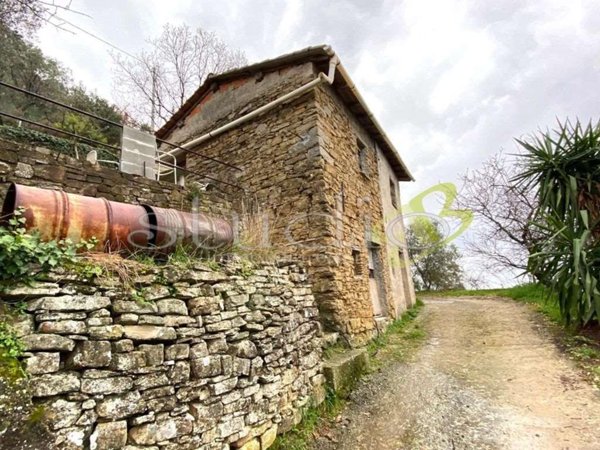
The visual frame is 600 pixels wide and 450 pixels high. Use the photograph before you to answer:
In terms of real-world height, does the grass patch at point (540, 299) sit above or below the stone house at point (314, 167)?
below

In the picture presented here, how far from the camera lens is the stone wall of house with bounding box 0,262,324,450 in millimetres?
1900

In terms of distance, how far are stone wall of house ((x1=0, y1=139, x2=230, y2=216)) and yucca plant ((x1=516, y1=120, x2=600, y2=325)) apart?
6170 mm

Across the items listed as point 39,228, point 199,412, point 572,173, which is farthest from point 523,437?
point 572,173

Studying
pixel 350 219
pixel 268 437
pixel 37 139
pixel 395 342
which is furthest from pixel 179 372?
pixel 37 139

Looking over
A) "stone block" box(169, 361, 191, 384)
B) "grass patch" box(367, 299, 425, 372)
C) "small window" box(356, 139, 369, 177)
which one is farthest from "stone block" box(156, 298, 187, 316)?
"small window" box(356, 139, 369, 177)

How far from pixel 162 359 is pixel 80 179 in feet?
9.99

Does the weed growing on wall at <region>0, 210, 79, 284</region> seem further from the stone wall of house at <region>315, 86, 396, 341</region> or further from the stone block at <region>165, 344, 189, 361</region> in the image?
the stone wall of house at <region>315, 86, 396, 341</region>

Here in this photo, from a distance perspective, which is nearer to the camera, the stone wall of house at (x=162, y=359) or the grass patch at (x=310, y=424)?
the stone wall of house at (x=162, y=359)

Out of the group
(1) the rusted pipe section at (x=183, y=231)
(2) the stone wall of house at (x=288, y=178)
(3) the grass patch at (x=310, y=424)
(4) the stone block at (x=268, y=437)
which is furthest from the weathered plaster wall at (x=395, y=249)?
(1) the rusted pipe section at (x=183, y=231)

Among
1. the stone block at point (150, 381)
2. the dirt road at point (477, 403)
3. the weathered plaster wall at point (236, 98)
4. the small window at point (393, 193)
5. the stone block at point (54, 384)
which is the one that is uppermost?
the weathered plaster wall at point (236, 98)

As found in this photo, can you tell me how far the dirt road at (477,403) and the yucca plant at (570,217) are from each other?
0.97m

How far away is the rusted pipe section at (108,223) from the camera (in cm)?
238

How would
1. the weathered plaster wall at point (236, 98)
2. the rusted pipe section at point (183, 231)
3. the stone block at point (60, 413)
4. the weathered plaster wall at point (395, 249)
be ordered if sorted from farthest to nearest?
1. the weathered plaster wall at point (395, 249)
2. the weathered plaster wall at point (236, 98)
3. the rusted pipe section at point (183, 231)
4. the stone block at point (60, 413)

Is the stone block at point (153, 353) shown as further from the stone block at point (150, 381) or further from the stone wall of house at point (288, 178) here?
the stone wall of house at point (288, 178)
